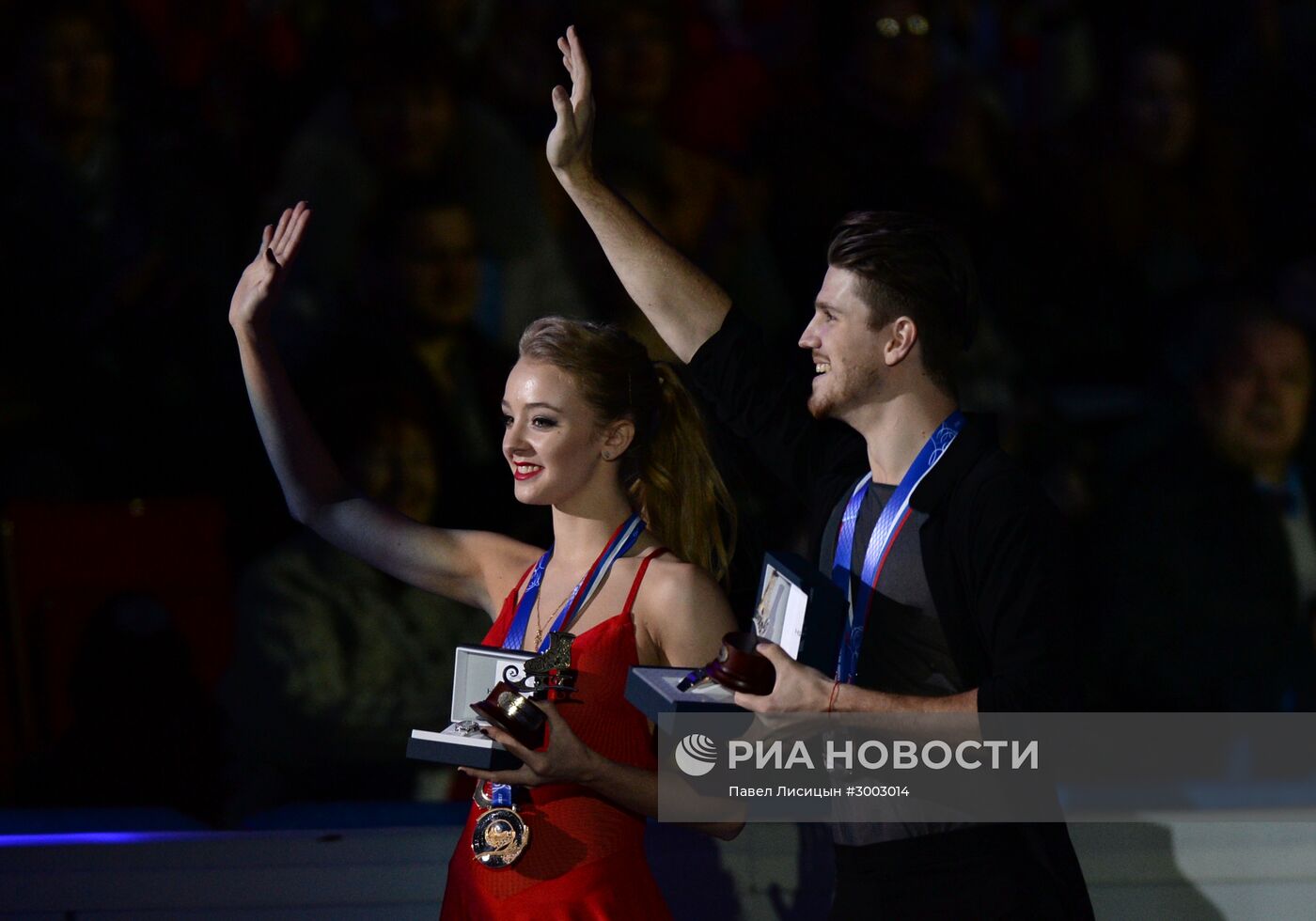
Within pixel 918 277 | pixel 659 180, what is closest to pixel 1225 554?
pixel 659 180

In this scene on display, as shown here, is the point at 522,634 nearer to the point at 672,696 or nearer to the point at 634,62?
the point at 672,696

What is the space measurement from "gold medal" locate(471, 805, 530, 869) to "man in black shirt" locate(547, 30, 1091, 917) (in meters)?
0.47

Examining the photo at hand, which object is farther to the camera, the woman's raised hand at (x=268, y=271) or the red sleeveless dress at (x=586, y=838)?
the woman's raised hand at (x=268, y=271)

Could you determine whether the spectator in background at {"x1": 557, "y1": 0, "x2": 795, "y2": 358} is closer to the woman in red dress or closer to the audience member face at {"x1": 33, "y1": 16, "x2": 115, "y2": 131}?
the audience member face at {"x1": 33, "y1": 16, "x2": 115, "y2": 131}

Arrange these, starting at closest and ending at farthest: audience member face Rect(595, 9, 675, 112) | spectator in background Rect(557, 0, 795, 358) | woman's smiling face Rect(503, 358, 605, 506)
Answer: woman's smiling face Rect(503, 358, 605, 506) → spectator in background Rect(557, 0, 795, 358) → audience member face Rect(595, 9, 675, 112)

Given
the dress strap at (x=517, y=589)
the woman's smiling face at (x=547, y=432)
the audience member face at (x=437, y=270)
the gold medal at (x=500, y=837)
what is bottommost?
the gold medal at (x=500, y=837)

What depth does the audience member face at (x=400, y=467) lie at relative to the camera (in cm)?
412

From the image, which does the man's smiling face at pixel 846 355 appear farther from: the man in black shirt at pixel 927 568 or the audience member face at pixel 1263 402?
the audience member face at pixel 1263 402

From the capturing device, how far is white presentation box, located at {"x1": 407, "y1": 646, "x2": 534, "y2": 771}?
217cm

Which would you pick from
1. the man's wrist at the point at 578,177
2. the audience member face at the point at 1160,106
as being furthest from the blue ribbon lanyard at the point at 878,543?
the audience member face at the point at 1160,106

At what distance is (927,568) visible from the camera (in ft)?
7.34

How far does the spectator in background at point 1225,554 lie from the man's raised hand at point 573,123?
2.39 meters

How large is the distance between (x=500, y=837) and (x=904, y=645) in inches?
26.0

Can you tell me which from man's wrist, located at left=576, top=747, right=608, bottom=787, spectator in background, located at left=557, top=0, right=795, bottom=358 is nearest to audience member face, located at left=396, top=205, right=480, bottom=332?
spectator in background, located at left=557, top=0, right=795, bottom=358
